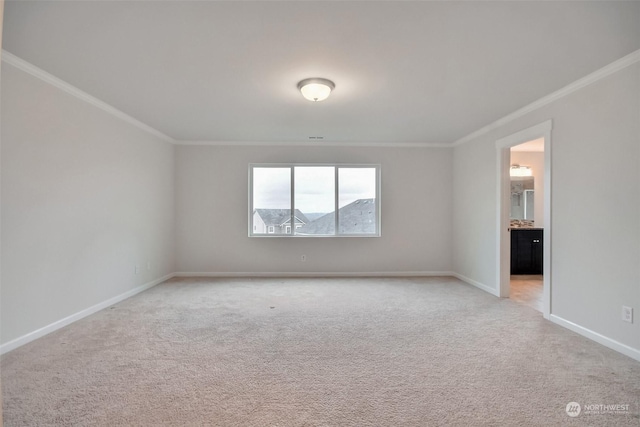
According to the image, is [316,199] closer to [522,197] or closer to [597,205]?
[597,205]

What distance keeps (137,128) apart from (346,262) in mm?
3941

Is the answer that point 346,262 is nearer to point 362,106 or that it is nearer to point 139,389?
point 362,106

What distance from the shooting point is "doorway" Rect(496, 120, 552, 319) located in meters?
3.63

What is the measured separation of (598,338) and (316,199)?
4.27 meters

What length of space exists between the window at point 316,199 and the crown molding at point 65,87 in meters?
2.12

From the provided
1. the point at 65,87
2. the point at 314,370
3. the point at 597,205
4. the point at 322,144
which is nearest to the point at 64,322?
the point at 65,87

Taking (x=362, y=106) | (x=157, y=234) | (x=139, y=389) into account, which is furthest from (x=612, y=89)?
(x=157, y=234)

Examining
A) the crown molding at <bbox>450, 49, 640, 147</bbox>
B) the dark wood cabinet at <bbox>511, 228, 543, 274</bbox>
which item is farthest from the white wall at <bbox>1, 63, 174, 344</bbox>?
the dark wood cabinet at <bbox>511, 228, 543, 274</bbox>

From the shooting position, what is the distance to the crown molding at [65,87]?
275 cm

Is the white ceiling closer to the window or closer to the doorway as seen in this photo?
the doorway

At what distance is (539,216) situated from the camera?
657 centimetres

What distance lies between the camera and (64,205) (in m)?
3.36

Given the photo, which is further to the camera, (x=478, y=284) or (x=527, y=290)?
(x=478, y=284)

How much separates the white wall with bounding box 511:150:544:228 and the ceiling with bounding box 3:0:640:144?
3.06 m
